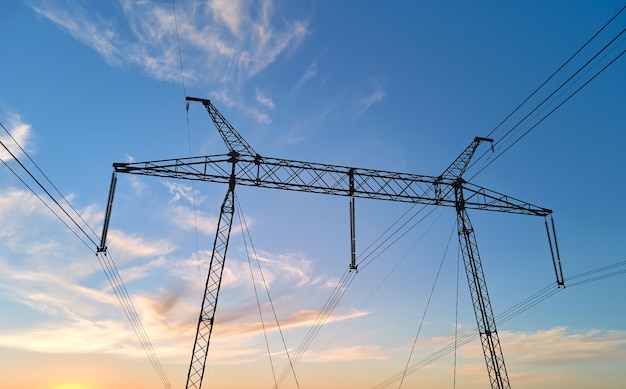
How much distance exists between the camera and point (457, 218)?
3509 cm

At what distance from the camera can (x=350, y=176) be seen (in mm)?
32531

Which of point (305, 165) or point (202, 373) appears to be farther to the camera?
point (305, 165)

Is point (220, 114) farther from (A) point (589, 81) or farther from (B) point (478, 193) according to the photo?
(A) point (589, 81)

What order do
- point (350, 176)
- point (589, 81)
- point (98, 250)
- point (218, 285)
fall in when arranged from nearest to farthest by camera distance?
point (589, 81) < point (98, 250) < point (218, 285) < point (350, 176)

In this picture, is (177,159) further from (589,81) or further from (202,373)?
(589,81)

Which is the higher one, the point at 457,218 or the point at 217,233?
the point at 457,218

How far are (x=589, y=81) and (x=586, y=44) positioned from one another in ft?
8.23

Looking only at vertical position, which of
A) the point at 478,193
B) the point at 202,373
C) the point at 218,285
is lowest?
the point at 202,373

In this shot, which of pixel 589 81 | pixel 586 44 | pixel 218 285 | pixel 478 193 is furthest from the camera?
pixel 478 193

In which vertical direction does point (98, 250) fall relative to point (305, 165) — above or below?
below

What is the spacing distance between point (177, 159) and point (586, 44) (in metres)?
23.8

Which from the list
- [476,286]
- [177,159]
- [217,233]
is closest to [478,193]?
[476,286]

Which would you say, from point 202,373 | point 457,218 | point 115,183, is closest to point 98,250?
point 115,183

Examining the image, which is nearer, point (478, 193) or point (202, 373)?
point (202, 373)
